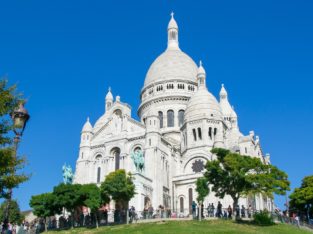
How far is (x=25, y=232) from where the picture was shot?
4416cm

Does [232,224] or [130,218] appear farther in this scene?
[130,218]

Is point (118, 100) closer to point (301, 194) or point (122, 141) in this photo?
point (122, 141)

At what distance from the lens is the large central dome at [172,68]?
86188 mm

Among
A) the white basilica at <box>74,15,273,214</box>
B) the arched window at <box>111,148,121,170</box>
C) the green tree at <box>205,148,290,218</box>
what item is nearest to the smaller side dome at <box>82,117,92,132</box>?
the white basilica at <box>74,15,273,214</box>

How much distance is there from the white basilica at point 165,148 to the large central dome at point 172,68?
→ 5850mm

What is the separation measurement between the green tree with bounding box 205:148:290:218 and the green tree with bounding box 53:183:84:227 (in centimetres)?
1337

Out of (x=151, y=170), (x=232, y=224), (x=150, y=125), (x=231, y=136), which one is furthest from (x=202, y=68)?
(x=232, y=224)

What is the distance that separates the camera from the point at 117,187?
45938 mm

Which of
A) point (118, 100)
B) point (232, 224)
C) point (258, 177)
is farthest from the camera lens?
point (118, 100)

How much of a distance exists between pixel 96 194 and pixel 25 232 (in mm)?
7613

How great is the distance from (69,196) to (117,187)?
5.20 metres

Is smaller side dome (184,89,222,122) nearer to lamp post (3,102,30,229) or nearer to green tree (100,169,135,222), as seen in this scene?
green tree (100,169,135,222)

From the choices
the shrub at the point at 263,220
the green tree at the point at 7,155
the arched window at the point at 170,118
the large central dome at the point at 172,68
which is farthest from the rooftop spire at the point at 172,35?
the green tree at the point at 7,155

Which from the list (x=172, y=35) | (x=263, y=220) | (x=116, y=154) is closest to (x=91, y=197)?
(x=263, y=220)
